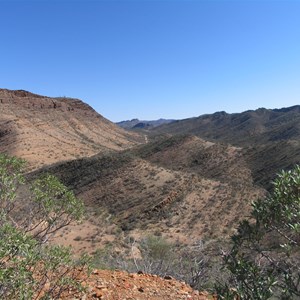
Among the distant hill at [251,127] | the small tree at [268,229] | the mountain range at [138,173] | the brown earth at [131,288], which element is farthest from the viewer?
the distant hill at [251,127]

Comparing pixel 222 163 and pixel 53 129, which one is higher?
pixel 53 129

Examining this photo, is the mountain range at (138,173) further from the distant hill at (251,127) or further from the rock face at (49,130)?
the distant hill at (251,127)

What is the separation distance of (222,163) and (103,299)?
139 feet

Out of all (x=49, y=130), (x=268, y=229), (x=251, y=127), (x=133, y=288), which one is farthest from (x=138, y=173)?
(x=251, y=127)

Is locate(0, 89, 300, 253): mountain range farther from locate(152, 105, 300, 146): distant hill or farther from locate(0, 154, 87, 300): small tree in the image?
locate(152, 105, 300, 146): distant hill

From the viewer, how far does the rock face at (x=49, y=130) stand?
171 ft

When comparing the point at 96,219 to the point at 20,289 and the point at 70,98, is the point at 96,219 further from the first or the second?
the point at 70,98

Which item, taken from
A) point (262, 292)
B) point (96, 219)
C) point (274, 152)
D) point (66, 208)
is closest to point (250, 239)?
point (262, 292)

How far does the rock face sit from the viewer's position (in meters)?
52.2

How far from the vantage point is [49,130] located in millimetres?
63500

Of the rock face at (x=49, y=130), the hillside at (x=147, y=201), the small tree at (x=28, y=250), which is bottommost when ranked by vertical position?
the hillside at (x=147, y=201)

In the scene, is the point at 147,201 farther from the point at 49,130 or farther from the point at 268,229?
the point at 49,130

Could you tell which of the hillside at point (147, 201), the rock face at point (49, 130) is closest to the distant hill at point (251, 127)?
the rock face at point (49, 130)

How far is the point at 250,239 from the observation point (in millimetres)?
4516
